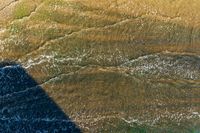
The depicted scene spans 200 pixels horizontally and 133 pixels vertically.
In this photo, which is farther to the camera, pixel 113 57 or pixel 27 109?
pixel 113 57

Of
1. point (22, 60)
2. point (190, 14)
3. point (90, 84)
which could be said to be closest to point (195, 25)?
point (190, 14)

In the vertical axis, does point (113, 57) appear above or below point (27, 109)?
above

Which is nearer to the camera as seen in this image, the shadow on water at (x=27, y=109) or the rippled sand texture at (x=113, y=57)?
the shadow on water at (x=27, y=109)

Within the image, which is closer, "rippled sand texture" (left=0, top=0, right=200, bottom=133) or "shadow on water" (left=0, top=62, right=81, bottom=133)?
"shadow on water" (left=0, top=62, right=81, bottom=133)
